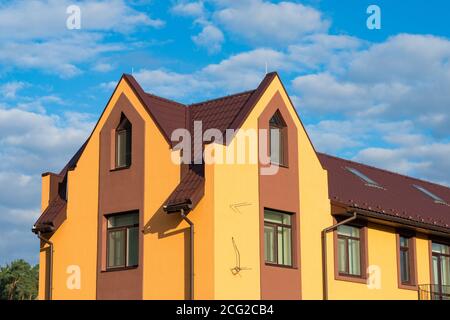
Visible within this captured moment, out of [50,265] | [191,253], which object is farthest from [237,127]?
[50,265]

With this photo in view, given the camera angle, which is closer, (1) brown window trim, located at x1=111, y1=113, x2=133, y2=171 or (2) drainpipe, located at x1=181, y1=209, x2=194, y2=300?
(2) drainpipe, located at x1=181, y1=209, x2=194, y2=300

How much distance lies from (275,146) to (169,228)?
153 inches

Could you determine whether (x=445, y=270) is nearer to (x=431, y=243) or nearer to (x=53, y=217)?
(x=431, y=243)

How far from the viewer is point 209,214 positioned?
21.2 metres

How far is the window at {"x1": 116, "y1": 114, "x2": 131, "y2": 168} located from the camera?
24.1m

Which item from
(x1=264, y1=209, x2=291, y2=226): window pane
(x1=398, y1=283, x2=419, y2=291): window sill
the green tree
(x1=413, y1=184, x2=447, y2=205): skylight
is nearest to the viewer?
(x1=264, y1=209, x2=291, y2=226): window pane

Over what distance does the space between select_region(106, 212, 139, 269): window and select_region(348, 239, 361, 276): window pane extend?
676 cm

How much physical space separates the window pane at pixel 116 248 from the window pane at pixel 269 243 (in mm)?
4081

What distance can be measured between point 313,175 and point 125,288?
20.8ft

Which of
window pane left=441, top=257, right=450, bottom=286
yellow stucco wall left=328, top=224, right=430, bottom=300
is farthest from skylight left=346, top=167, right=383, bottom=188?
window pane left=441, top=257, right=450, bottom=286

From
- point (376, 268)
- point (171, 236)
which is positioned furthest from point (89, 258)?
point (376, 268)

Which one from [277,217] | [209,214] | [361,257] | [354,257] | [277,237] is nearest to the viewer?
[209,214]

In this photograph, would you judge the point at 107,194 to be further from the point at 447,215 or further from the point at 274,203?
the point at 447,215

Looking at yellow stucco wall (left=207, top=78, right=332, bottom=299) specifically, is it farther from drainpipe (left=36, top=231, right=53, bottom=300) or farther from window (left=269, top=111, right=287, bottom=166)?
drainpipe (left=36, top=231, right=53, bottom=300)
